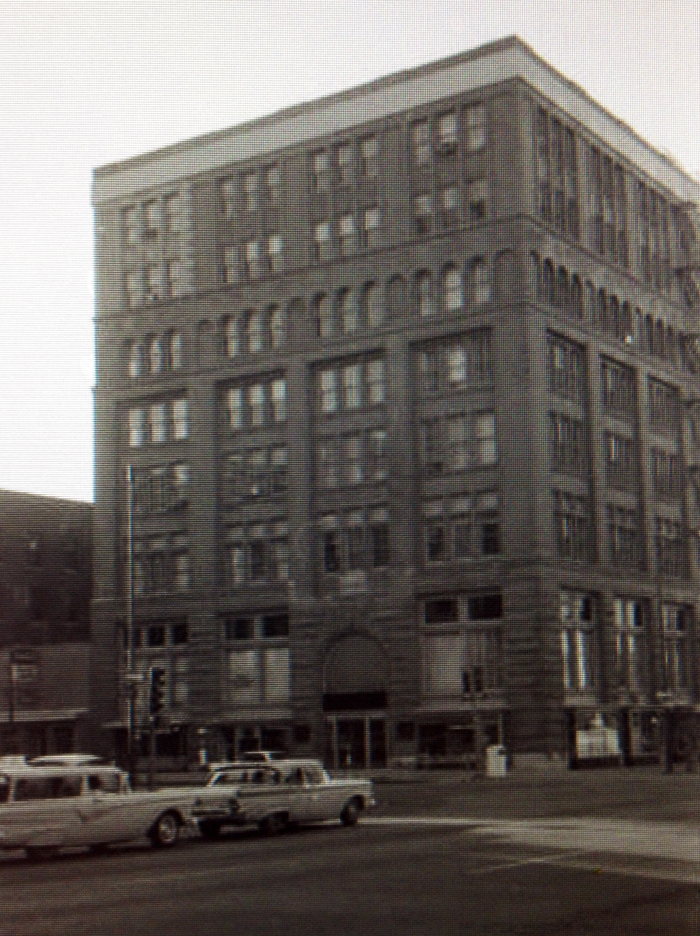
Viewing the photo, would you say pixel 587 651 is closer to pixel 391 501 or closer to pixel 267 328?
pixel 391 501

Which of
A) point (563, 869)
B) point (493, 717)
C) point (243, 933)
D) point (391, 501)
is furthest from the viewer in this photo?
point (391, 501)

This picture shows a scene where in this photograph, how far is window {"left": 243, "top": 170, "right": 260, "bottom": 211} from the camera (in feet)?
279

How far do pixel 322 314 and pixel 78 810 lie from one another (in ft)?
187

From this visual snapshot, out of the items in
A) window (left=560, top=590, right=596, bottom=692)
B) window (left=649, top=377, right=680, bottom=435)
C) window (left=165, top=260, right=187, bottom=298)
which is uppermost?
window (left=165, top=260, right=187, bottom=298)

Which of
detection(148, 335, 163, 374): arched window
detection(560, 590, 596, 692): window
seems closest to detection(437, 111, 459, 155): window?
detection(148, 335, 163, 374): arched window

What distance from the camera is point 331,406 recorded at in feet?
267

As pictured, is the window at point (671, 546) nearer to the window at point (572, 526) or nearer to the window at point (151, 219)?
the window at point (572, 526)

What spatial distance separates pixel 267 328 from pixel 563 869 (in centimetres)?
6503

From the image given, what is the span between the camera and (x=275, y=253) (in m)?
84.2

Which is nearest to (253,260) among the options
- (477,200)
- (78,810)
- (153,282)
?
(153,282)

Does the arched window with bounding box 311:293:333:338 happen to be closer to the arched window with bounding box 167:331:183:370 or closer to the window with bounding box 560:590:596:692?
the arched window with bounding box 167:331:183:370

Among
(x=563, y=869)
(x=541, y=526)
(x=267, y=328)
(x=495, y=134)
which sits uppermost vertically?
(x=495, y=134)

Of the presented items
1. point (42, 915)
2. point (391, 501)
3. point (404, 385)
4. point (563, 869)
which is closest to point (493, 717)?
point (391, 501)

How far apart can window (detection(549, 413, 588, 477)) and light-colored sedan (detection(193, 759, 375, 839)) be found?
44.0m
